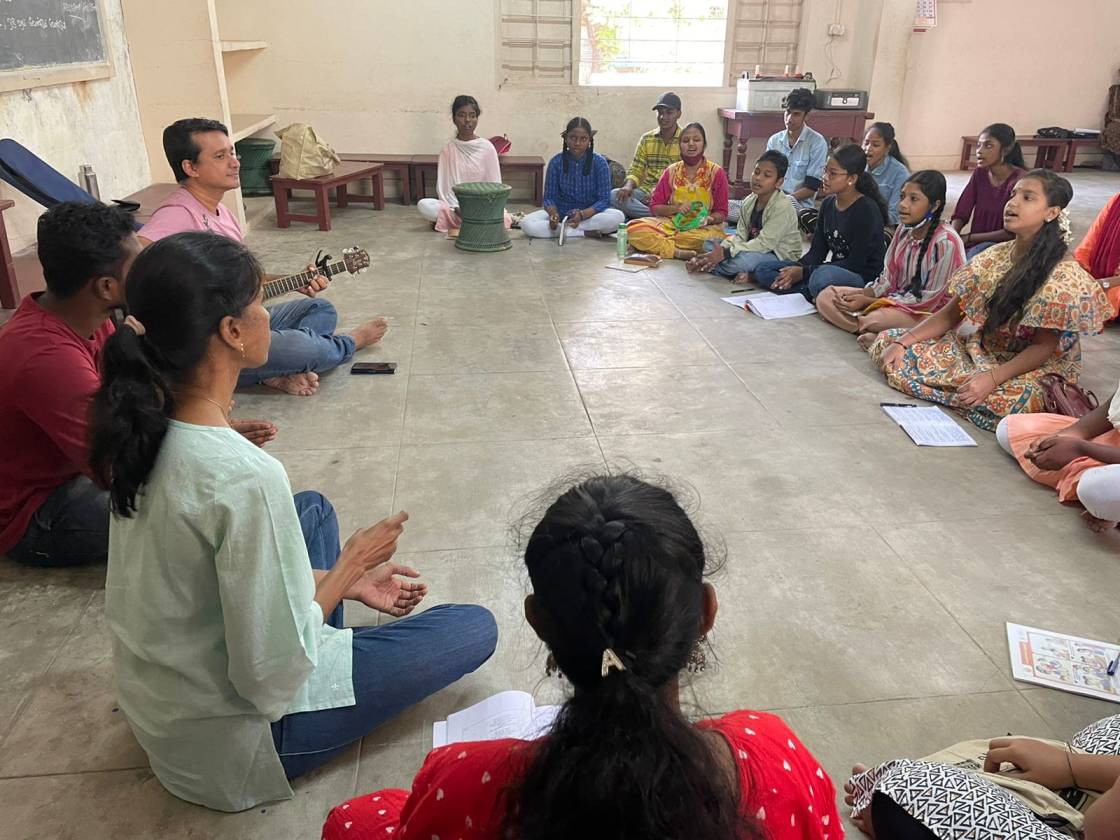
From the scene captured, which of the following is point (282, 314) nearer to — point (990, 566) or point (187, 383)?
point (187, 383)

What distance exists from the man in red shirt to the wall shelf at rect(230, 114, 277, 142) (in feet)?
15.4

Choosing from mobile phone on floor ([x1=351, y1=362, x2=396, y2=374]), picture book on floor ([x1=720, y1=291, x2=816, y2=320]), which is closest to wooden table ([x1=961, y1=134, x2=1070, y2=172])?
picture book on floor ([x1=720, y1=291, x2=816, y2=320])

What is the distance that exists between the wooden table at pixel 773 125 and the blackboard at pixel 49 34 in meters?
5.19

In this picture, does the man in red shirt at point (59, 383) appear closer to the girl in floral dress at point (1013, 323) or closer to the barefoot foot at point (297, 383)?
the barefoot foot at point (297, 383)

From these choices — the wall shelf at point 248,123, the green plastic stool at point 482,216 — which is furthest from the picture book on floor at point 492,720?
the wall shelf at point 248,123

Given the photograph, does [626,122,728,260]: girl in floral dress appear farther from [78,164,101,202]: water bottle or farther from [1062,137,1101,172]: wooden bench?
[1062,137,1101,172]: wooden bench

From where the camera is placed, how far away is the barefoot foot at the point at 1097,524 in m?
2.66

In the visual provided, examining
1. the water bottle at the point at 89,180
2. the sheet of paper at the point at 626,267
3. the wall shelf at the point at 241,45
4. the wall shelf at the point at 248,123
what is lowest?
the sheet of paper at the point at 626,267

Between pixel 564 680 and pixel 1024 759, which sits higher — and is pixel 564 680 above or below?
above

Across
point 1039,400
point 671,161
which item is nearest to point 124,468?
point 1039,400

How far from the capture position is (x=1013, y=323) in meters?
3.44

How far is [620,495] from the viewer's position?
3.20 feet

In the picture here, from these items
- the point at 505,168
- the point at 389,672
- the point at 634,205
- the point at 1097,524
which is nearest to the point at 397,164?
the point at 505,168

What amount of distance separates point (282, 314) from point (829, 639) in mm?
2888
